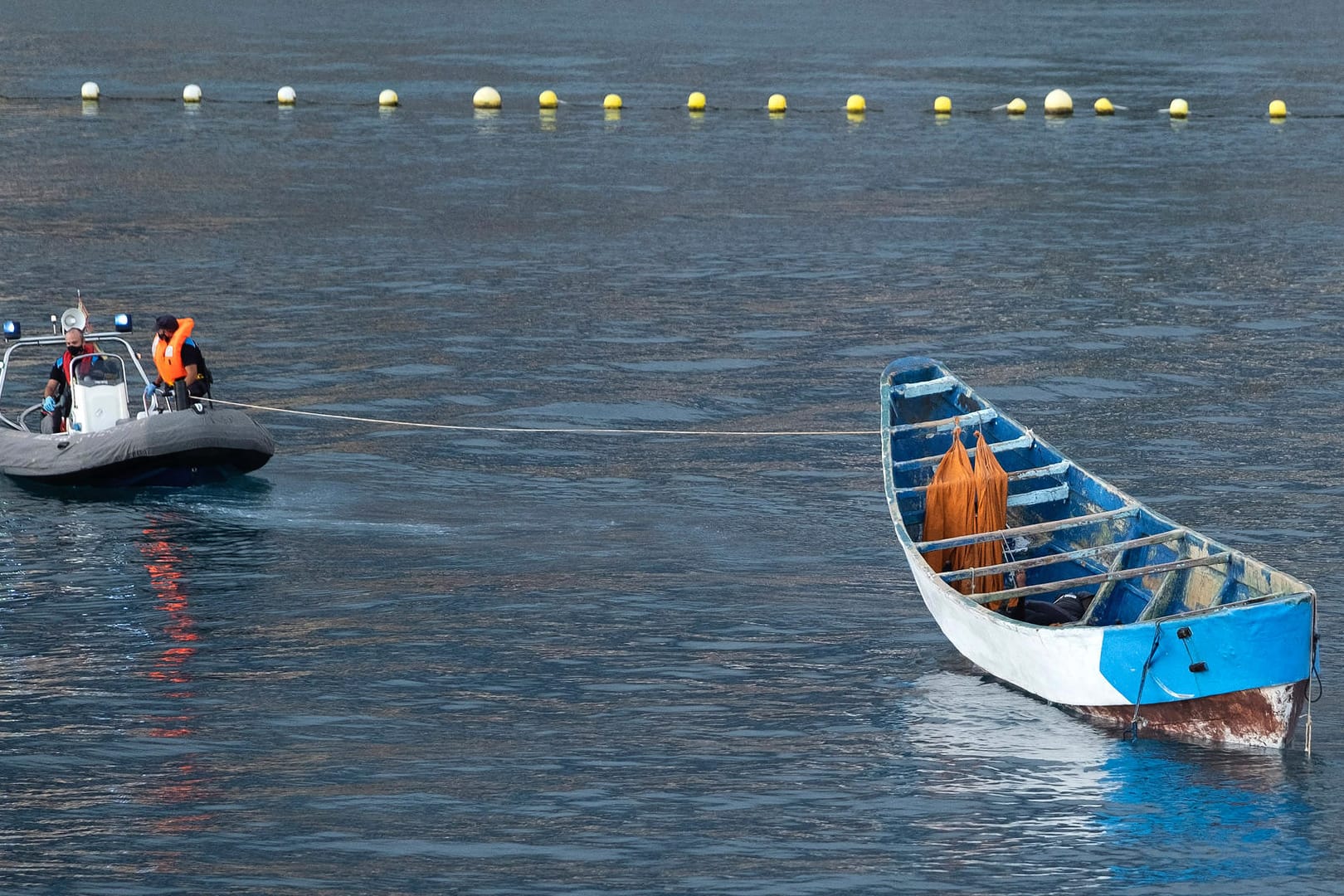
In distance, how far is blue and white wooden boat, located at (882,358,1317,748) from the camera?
16.6 m

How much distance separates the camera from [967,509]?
2084cm

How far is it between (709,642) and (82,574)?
7.46 metres

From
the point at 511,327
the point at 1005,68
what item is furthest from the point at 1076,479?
the point at 1005,68

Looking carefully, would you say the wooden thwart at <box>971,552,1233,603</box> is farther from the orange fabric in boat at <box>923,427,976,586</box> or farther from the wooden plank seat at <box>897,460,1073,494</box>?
the wooden plank seat at <box>897,460,1073,494</box>

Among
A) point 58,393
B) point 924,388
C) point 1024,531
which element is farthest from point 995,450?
point 58,393

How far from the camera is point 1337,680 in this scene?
1886 cm

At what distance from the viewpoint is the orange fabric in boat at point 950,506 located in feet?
68.3

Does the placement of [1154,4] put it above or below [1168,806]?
above

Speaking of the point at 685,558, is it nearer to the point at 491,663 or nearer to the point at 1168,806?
the point at 491,663

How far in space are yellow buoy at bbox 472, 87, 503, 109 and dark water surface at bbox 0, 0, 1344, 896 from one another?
2374mm

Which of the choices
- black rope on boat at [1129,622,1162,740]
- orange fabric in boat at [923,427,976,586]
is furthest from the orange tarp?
black rope on boat at [1129,622,1162,740]

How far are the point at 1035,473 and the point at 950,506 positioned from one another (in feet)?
3.96

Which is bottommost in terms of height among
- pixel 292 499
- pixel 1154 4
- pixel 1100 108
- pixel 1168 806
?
pixel 1168 806

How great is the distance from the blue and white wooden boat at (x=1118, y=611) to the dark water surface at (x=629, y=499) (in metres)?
0.45
